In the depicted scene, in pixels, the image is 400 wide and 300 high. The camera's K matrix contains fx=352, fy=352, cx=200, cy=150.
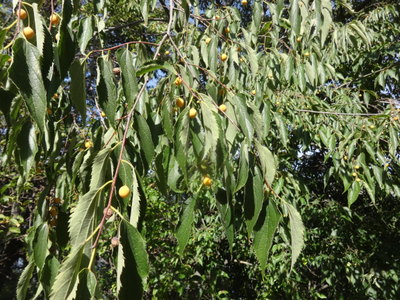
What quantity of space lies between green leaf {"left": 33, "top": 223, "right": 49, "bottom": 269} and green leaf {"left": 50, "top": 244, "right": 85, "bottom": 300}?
368 millimetres

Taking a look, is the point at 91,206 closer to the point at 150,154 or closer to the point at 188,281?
the point at 150,154

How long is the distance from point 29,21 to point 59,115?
81cm

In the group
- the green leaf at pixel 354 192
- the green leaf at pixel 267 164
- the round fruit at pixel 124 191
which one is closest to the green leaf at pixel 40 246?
the round fruit at pixel 124 191

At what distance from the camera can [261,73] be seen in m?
2.00

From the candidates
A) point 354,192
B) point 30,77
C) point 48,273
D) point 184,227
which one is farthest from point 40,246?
point 354,192

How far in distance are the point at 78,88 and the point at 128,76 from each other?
0.17 meters

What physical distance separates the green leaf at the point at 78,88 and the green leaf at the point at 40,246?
1.11 ft

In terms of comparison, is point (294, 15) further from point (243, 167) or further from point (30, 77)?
point (30, 77)

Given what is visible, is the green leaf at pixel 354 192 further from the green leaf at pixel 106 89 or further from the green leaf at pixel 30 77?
the green leaf at pixel 30 77

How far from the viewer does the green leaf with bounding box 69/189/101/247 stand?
57 centimetres

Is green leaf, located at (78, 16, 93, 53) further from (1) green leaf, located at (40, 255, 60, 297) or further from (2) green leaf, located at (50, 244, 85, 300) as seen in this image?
(2) green leaf, located at (50, 244, 85, 300)

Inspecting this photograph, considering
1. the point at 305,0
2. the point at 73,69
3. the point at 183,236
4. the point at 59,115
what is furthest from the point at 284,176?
the point at 73,69

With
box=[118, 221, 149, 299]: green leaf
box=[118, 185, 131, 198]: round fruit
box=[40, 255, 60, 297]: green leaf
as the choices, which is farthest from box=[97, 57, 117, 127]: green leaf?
box=[40, 255, 60, 297]: green leaf

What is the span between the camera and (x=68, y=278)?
0.50 metres
